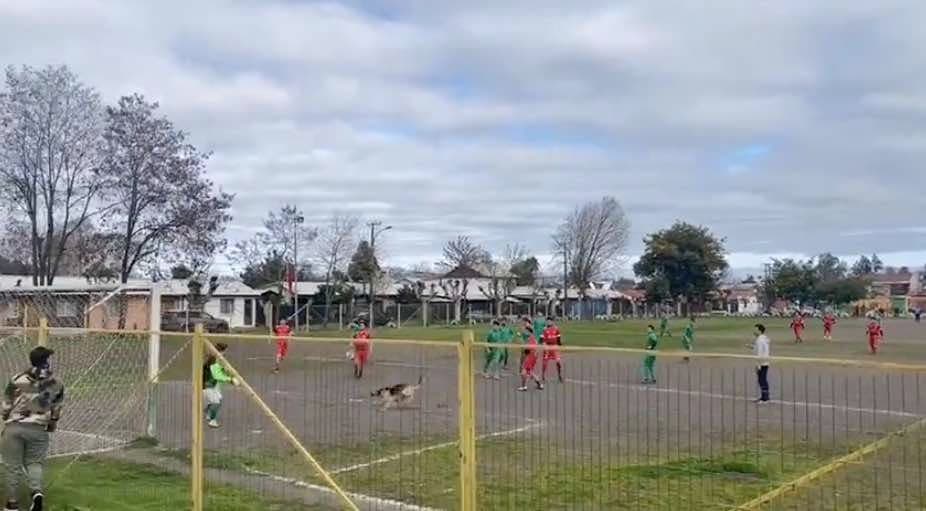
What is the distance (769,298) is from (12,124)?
4101 inches

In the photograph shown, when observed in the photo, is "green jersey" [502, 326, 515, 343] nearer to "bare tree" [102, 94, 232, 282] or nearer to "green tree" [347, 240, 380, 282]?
"bare tree" [102, 94, 232, 282]

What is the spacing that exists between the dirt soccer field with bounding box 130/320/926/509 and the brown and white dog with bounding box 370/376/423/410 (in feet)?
0.29

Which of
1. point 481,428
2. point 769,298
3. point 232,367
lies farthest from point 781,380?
point 769,298

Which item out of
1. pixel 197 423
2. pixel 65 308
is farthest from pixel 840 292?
pixel 197 423

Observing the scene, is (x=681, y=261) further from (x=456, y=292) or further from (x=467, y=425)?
(x=467, y=425)

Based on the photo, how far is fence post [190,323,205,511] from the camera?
344 inches

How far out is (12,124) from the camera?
40.1m

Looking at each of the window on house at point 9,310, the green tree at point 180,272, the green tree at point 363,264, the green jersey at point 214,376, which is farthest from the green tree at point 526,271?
the green jersey at point 214,376

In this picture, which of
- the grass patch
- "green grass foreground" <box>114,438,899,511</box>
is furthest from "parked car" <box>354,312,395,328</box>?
"green grass foreground" <box>114,438,899,511</box>

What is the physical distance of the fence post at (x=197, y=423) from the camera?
8742 mm

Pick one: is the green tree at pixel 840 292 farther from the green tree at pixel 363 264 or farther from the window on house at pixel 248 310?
the window on house at pixel 248 310

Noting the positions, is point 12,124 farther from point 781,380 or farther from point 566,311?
point 566,311

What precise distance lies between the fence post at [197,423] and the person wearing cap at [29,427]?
150 cm

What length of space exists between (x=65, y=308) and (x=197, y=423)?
910 cm
